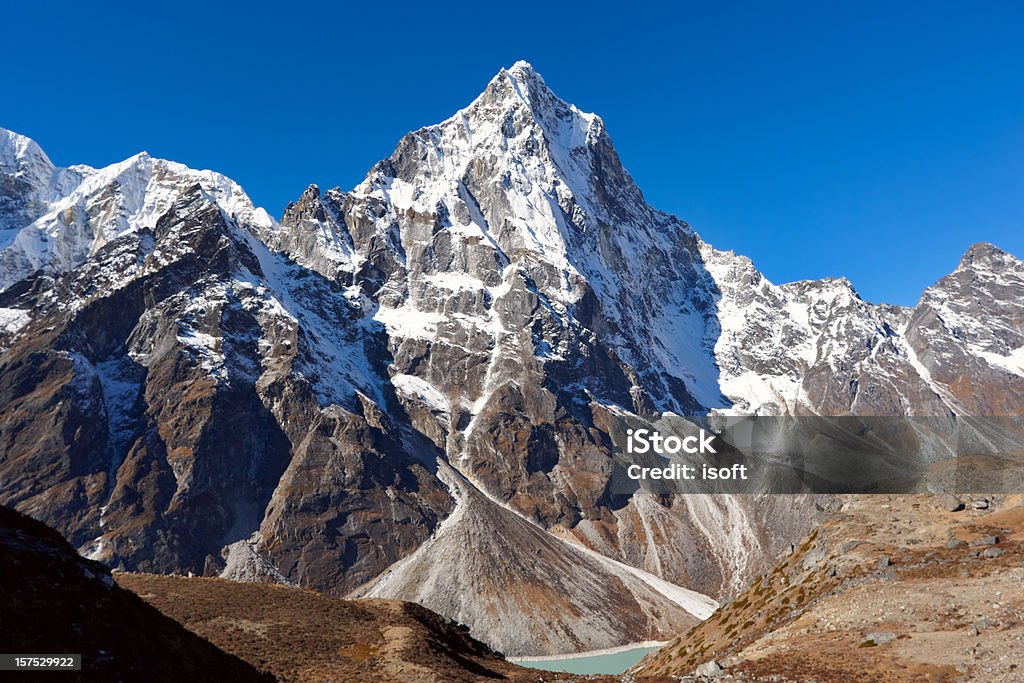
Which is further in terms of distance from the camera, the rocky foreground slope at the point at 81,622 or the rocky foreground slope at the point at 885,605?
the rocky foreground slope at the point at 885,605

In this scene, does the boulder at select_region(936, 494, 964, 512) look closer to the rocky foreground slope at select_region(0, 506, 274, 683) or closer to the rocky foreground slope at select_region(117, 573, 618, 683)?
the rocky foreground slope at select_region(117, 573, 618, 683)

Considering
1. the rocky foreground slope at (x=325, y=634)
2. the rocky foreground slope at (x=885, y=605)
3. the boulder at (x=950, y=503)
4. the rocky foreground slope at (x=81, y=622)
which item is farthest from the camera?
the boulder at (x=950, y=503)

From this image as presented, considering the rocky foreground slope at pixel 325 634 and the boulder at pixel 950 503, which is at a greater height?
the boulder at pixel 950 503

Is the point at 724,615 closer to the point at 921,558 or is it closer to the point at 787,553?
the point at 787,553

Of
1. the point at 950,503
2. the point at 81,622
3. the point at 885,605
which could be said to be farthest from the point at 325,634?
the point at 950,503

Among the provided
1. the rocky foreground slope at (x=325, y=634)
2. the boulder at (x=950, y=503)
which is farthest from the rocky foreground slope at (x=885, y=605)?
the rocky foreground slope at (x=325, y=634)

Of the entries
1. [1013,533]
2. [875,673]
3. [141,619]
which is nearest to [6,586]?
[141,619]

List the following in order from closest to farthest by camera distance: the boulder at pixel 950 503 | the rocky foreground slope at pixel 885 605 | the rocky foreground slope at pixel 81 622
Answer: the rocky foreground slope at pixel 81 622, the rocky foreground slope at pixel 885 605, the boulder at pixel 950 503

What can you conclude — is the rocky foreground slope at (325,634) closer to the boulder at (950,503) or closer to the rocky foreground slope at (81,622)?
the rocky foreground slope at (81,622)
